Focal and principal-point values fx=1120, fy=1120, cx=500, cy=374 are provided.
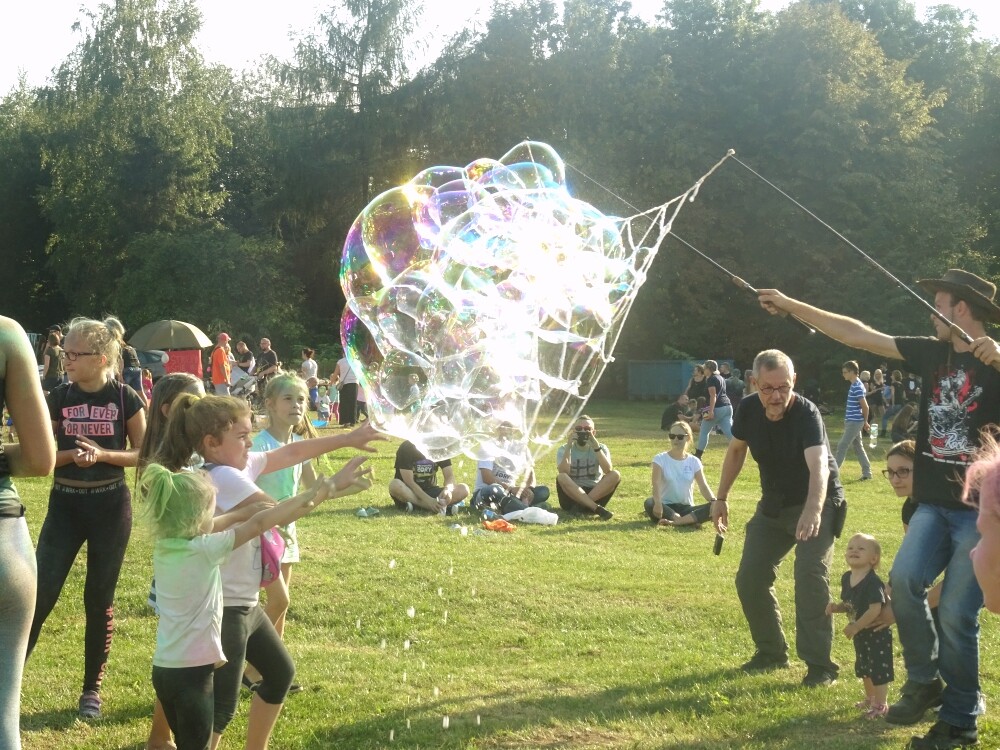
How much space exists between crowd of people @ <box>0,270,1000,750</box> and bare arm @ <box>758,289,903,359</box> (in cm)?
1

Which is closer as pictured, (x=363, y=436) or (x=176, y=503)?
(x=176, y=503)

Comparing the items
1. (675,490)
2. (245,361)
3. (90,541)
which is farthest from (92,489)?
(245,361)

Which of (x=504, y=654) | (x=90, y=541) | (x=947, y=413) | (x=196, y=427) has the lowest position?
(x=504, y=654)

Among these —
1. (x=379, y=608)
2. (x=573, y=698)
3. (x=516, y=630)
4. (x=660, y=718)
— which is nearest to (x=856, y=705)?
(x=660, y=718)

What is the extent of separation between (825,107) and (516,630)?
111ft

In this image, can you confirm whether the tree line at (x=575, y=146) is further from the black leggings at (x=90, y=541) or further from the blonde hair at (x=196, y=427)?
the blonde hair at (x=196, y=427)

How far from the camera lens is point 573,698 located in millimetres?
5727

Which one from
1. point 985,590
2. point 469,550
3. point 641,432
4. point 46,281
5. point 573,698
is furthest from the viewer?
point 46,281

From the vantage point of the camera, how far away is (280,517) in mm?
3840

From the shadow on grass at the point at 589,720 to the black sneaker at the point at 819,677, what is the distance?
7cm

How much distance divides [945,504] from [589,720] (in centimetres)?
194

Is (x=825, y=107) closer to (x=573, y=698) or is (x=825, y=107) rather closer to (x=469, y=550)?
Answer: (x=469, y=550)

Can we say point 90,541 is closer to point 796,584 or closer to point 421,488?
point 796,584

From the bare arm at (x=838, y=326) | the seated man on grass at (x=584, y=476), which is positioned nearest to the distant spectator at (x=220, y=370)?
the seated man on grass at (x=584, y=476)
